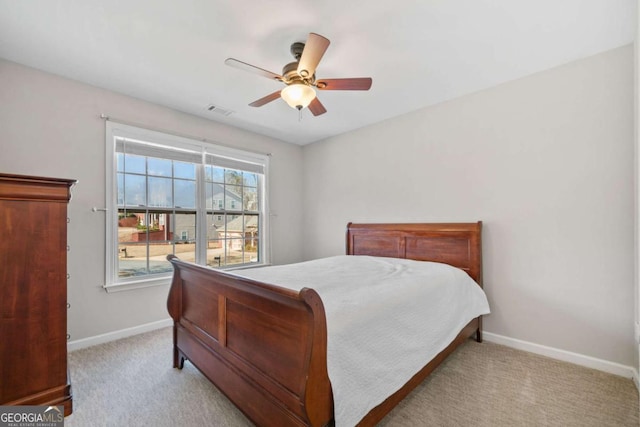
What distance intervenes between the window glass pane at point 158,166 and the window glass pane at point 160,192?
0.23 ft

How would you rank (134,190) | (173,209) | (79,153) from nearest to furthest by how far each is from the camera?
(79,153)
(134,190)
(173,209)

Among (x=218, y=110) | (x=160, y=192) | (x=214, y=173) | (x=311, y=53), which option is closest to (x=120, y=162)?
(x=160, y=192)

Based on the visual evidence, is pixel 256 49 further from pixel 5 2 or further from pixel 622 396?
pixel 622 396

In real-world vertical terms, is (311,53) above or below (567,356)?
above

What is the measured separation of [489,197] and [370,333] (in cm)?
211

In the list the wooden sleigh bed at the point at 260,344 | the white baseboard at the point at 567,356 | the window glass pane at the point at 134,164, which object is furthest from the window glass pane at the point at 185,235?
the white baseboard at the point at 567,356

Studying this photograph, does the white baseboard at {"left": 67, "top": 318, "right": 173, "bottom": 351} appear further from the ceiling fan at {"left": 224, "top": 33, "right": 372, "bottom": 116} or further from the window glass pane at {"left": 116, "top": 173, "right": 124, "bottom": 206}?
the ceiling fan at {"left": 224, "top": 33, "right": 372, "bottom": 116}

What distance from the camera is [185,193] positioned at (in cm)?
350

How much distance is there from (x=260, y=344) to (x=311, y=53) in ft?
5.89

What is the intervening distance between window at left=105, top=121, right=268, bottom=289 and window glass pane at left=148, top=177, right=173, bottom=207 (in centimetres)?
1

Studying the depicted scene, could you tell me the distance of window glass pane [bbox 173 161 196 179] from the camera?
11.3 ft

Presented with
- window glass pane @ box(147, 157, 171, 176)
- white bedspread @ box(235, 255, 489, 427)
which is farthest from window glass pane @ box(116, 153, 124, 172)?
white bedspread @ box(235, 255, 489, 427)

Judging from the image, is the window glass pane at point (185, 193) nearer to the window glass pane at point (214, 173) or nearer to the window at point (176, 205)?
the window at point (176, 205)

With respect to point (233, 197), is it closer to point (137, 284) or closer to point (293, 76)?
point (137, 284)
